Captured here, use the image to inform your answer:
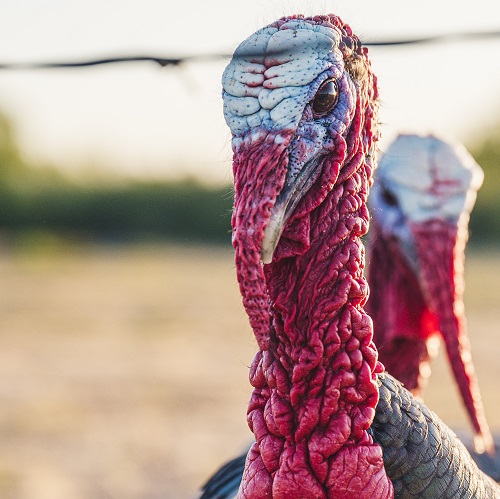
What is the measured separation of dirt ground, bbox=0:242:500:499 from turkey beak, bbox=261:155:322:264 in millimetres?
552

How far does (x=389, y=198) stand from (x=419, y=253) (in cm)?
40

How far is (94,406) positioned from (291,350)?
23.9 feet

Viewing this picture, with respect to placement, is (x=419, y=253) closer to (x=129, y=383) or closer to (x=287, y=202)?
(x=287, y=202)

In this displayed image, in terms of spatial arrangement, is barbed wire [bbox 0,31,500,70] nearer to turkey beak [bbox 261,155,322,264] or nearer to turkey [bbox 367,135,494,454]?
turkey beak [bbox 261,155,322,264]

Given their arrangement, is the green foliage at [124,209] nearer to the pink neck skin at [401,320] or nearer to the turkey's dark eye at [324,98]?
the pink neck skin at [401,320]

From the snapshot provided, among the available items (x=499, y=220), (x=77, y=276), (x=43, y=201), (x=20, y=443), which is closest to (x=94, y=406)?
(x=20, y=443)

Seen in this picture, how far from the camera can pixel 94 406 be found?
9227 mm

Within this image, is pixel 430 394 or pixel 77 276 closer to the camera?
pixel 430 394

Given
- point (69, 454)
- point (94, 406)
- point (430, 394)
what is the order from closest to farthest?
point (69, 454)
point (94, 406)
point (430, 394)

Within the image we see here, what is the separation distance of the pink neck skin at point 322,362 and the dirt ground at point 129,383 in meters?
0.28

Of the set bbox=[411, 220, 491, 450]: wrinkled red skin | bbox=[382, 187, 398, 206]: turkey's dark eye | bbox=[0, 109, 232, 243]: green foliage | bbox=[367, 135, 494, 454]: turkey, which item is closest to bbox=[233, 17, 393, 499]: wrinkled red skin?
bbox=[411, 220, 491, 450]: wrinkled red skin

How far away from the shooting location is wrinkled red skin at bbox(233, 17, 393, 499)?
217cm

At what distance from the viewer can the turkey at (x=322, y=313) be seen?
2.07 m

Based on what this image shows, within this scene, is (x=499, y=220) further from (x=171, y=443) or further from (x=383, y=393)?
(x=383, y=393)
